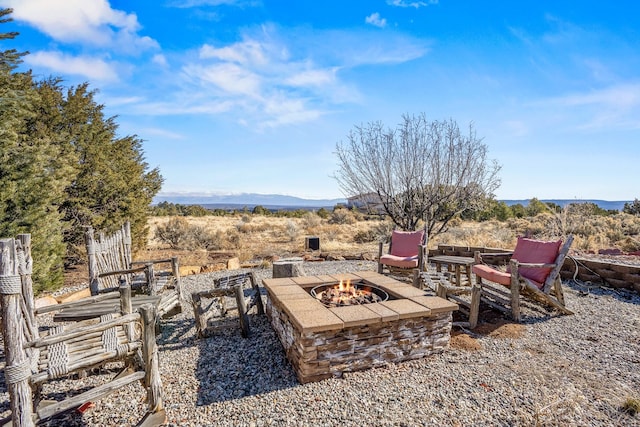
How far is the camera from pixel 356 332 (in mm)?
2990

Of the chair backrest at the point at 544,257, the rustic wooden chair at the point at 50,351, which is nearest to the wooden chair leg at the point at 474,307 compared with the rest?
the chair backrest at the point at 544,257

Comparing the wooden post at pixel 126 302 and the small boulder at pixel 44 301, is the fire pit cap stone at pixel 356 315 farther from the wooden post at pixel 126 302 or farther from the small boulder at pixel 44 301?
the small boulder at pixel 44 301

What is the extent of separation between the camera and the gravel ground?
7.68 ft

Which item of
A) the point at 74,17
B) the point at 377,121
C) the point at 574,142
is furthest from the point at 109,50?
the point at 574,142

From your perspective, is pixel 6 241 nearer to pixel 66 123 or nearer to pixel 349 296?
pixel 349 296

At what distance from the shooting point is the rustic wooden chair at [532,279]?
4.25 m

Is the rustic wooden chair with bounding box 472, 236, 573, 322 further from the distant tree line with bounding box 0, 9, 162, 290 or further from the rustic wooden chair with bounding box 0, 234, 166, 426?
the distant tree line with bounding box 0, 9, 162, 290

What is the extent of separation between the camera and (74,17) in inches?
224

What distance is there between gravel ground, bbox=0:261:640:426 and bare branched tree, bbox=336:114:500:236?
523 cm

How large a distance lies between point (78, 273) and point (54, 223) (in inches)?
99.6

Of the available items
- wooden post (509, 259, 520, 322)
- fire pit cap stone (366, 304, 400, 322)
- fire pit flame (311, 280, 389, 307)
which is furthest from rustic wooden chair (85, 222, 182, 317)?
wooden post (509, 259, 520, 322)

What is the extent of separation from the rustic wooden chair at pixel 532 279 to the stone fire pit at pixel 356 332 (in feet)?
3.42

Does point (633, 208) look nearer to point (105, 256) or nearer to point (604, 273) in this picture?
point (604, 273)

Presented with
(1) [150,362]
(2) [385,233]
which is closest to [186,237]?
(2) [385,233]
